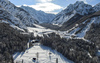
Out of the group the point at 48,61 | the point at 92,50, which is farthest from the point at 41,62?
the point at 92,50

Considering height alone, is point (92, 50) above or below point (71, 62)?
above

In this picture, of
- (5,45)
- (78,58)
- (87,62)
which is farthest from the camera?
(5,45)

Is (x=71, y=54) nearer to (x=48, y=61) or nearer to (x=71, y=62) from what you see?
(x=71, y=62)

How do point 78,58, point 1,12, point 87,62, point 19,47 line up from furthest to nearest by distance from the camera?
point 1,12
point 19,47
point 78,58
point 87,62

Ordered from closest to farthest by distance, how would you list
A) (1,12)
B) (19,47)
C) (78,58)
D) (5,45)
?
(78,58), (5,45), (19,47), (1,12)

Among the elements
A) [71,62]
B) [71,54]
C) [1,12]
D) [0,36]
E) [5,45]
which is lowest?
[71,62]

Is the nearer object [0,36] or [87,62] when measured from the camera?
[87,62]

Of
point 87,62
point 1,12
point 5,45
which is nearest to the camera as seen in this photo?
point 87,62

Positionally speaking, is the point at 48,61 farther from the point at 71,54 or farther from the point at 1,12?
the point at 1,12

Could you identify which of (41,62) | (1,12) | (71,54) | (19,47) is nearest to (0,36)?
(19,47)
